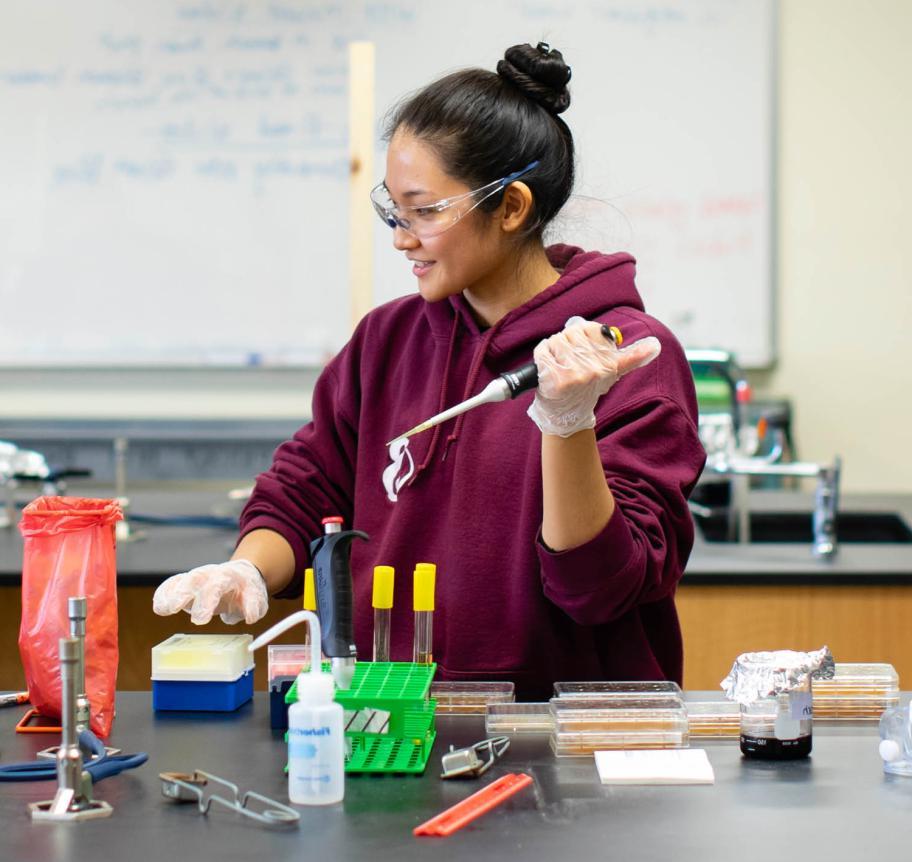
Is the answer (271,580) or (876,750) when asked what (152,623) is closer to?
(271,580)

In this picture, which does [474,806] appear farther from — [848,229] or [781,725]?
[848,229]

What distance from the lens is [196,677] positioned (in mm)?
1470

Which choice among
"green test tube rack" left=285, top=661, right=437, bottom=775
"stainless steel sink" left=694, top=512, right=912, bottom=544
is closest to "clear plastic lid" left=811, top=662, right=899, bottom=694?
"green test tube rack" left=285, top=661, right=437, bottom=775

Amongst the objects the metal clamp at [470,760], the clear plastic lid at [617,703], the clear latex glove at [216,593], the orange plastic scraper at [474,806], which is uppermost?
the clear latex glove at [216,593]

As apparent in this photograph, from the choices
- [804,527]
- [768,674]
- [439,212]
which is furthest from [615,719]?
[804,527]

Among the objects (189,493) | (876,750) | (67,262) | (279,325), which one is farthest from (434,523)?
(67,262)

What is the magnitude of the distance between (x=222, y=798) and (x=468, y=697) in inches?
13.5

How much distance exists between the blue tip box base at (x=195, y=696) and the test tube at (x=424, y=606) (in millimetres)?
208

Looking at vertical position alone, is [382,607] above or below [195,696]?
above

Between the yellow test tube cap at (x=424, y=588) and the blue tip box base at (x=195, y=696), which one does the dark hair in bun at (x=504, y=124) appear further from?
the blue tip box base at (x=195, y=696)

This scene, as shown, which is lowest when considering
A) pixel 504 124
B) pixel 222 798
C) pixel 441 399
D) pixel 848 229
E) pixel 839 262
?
pixel 222 798

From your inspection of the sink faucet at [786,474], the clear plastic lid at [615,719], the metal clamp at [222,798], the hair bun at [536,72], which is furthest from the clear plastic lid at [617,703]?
→ the sink faucet at [786,474]

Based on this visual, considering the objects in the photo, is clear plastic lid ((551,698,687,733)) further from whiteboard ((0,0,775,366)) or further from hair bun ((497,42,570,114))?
whiteboard ((0,0,775,366))

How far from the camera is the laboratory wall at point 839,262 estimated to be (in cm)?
427
